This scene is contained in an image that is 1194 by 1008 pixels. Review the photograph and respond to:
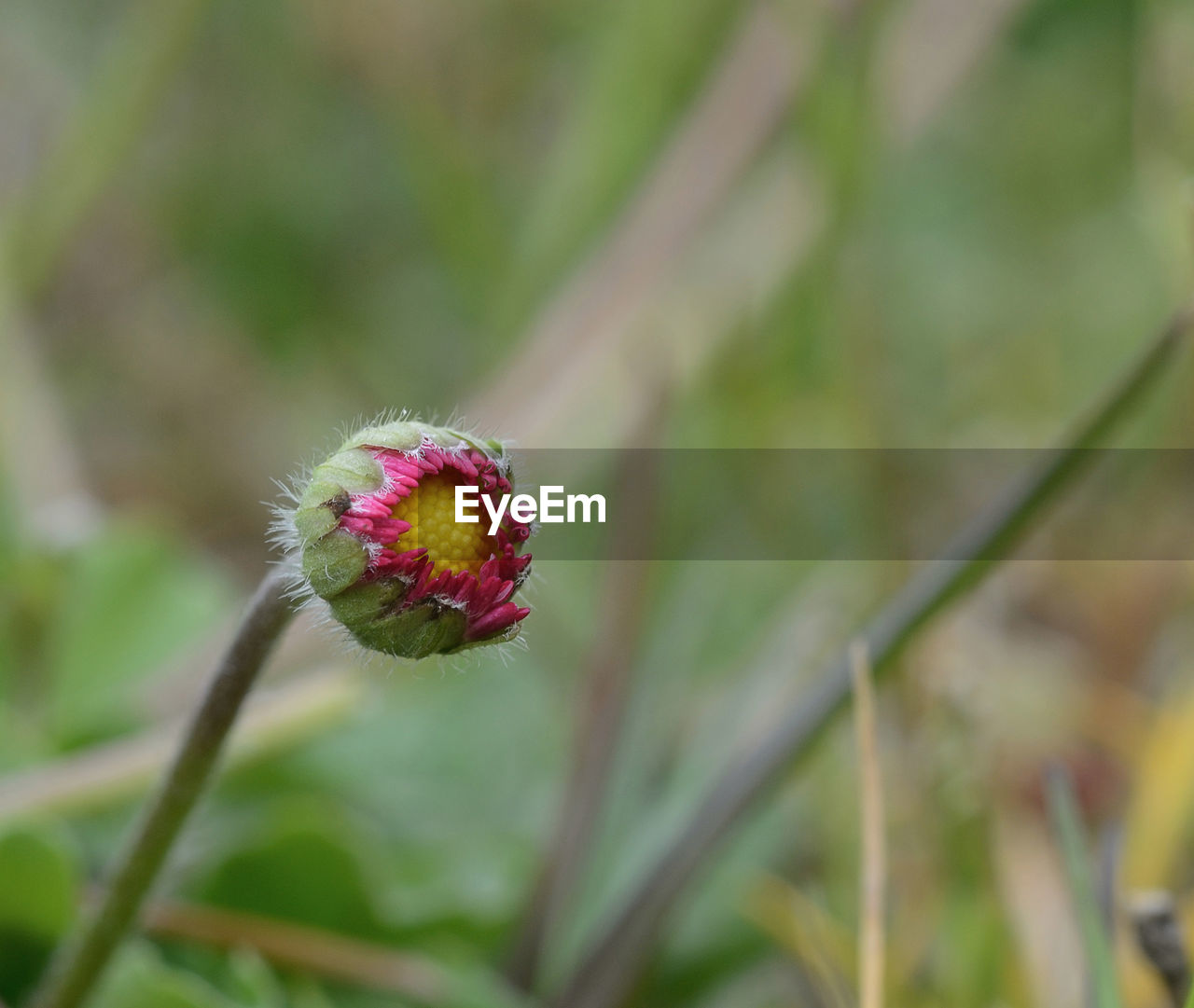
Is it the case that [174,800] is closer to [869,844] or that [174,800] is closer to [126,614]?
[869,844]

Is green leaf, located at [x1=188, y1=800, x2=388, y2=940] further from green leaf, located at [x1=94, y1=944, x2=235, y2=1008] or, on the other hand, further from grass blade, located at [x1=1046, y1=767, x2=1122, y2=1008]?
grass blade, located at [x1=1046, y1=767, x2=1122, y2=1008]

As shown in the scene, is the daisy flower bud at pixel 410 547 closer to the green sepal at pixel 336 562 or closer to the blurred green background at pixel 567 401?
the green sepal at pixel 336 562

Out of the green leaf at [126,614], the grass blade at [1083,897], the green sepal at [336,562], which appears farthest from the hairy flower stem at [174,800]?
the green leaf at [126,614]

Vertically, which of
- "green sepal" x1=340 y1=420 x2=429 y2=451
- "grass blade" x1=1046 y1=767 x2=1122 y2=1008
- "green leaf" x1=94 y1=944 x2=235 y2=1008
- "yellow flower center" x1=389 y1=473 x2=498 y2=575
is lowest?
"green leaf" x1=94 y1=944 x2=235 y2=1008

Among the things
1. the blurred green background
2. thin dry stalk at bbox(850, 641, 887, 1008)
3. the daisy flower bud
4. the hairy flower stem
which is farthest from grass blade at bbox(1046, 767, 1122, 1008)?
the hairy flower stem

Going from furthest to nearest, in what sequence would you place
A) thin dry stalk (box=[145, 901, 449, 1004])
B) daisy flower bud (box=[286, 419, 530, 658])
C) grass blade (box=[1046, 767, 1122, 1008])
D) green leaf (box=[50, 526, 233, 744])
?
green leaf (box=[50, 526, 233, 744]) < thin dry stalk (box=[145, 901, 449, 1004]) < grass blade (box=[1046, 767, 1122, 1008]) < daisy flower bud (box=[286, 419, 530, 658])

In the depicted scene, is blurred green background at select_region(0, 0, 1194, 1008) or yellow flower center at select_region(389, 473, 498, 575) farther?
blurred green background at select_region(0, 0, 1194, 1008)

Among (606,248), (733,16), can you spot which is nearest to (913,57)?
(733,16)
